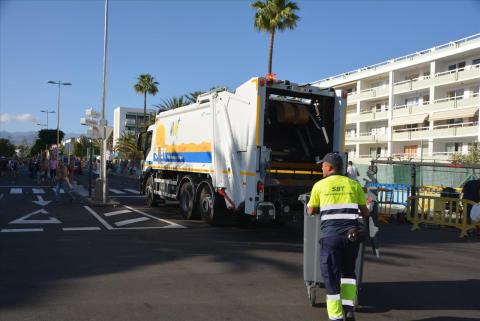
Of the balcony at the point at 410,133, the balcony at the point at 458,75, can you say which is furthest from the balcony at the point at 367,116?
the balcony at the point at 458,75

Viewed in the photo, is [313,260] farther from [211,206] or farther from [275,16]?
[275,16]

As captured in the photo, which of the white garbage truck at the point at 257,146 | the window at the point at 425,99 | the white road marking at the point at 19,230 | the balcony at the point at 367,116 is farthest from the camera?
the balcony at the point at 367,116

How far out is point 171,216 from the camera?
1408 centimetres

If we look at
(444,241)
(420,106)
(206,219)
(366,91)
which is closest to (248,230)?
(206,219)

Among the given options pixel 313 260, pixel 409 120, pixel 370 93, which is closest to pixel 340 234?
pixel 313 260

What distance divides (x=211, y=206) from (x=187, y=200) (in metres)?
1.68

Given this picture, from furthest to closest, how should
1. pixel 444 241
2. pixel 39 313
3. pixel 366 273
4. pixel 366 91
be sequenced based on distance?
pixel 366 91 < pixel 444 241 < pixel 366 273 < pixel 39 313

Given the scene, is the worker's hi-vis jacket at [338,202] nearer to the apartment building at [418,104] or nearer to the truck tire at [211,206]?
the truck tire at [211,206]

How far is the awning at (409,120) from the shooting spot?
4376cm

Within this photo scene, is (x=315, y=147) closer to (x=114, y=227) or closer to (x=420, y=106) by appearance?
(x=114, y=227)

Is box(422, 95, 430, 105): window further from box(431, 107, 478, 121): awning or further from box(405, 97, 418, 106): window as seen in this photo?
box(431, 107, 478, 121): awning

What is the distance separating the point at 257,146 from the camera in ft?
32.7

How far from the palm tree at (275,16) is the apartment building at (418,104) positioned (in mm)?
16439

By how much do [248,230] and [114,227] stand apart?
3239 millimetres
